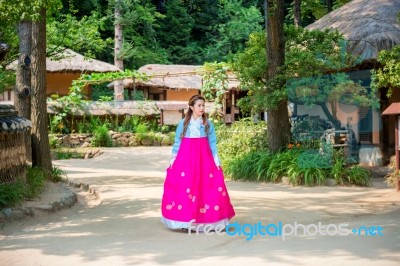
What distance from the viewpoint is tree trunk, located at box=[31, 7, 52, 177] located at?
10.8 meters

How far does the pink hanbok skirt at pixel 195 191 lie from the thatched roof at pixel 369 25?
689cm

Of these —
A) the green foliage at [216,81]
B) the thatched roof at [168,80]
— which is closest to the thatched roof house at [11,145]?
the green foliage at [216,81]

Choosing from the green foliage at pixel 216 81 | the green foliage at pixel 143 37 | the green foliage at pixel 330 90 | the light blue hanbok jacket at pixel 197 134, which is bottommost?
the light blue hanbok jacket at pixel 197 134

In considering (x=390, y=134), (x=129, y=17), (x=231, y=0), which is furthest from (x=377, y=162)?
(x=231, y=0)

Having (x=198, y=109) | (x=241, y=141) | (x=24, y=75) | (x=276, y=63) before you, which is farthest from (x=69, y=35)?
(x=198, y=109)

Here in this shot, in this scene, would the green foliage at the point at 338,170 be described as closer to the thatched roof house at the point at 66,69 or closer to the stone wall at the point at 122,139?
the stone wall at the point at 122,139

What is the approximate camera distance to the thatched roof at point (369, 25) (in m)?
12.4

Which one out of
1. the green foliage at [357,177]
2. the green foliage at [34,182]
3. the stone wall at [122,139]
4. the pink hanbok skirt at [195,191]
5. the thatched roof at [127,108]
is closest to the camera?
the pink hanbok skirt at [195,191]

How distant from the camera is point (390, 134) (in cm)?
1333

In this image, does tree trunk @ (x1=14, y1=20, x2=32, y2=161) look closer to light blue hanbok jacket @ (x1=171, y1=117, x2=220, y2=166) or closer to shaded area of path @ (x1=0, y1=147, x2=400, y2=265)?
shaded area of path @ (x1=0, y1=147, x2=400, y2=265)

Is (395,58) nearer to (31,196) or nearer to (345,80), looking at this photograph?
(345,80)

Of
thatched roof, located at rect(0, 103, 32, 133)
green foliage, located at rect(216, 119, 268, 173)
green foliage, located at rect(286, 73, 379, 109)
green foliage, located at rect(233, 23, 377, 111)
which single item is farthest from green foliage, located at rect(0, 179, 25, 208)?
green foliage, located at rect(286, 73, 379, 109)

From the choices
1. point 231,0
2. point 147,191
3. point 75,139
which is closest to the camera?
point 147,191

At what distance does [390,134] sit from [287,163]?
368cm
